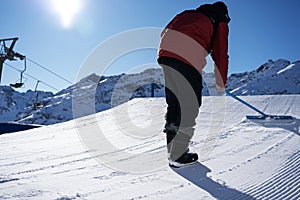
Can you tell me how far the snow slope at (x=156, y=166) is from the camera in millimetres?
1251

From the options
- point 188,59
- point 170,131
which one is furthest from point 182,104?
point 188,59

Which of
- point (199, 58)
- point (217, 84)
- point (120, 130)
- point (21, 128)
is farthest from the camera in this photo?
point (21, 128)

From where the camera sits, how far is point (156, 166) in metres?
1.71

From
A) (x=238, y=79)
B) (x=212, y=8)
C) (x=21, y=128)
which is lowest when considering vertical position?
(x=238, y=79)

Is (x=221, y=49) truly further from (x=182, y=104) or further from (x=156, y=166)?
(x=156, y=166)

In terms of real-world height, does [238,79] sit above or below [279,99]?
below

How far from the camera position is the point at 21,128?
6582mm

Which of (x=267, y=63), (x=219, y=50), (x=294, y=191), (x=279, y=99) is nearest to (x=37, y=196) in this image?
(x=294, y=191)

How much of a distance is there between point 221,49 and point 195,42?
0.20 m

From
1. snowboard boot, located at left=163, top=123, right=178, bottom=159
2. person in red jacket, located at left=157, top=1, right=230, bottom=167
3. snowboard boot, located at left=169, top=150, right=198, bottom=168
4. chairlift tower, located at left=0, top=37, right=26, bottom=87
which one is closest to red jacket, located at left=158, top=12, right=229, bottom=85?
person in red jacket, located at left=157, top=1, right=230, bottom=167

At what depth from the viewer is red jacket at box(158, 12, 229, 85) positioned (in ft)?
6.16

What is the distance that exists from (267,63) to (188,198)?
639 ft

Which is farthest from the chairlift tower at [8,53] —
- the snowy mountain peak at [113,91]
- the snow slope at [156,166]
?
the snowy mountain peak at [113,91]

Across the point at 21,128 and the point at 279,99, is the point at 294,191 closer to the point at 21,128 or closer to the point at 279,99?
the point at 279,99
